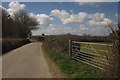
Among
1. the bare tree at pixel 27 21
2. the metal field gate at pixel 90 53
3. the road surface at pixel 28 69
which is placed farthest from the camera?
the bare tree at pixel 27 21

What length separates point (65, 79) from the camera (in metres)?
11.0

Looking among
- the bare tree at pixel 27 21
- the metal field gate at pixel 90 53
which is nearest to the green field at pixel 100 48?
the metal field gate at pixel 90 53

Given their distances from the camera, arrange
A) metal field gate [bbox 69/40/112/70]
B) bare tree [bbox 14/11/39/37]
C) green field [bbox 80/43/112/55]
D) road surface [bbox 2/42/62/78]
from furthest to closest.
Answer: bare tree [bbox 14/11/39/37]
road surface [bbox 2/42/62/78]
metal field gate [bbox 69/40/112/70]
green field [bbox 80/43/112/55]

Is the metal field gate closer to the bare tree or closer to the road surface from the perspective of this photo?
the road surface

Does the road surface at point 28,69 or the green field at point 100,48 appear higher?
the green field at point 100,48

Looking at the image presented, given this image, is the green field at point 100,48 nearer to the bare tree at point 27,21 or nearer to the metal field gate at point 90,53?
the metal field gate at point 90,53

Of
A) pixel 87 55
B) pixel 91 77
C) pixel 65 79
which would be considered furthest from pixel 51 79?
pixel 87 55

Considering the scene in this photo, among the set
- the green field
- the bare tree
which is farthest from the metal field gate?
the bare tree

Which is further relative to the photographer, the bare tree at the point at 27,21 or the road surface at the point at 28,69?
the bare tree at the point at 27,21

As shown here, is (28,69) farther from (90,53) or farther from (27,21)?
(27,21)

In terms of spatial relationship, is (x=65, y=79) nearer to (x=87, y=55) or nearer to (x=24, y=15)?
(x=87, y=55)

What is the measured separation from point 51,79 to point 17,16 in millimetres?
78785

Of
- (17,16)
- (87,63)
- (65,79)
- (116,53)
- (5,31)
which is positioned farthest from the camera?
(17,16)

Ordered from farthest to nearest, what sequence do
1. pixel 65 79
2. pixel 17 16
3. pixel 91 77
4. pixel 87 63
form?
pixel 17 16 → pixel 87 63 → pixel 65 79 → pixel 91 77
